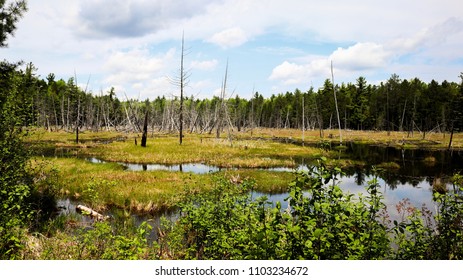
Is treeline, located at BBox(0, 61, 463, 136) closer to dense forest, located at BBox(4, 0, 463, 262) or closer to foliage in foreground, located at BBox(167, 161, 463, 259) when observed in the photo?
dense forest, located at BBox(4, 0, 463, 262)

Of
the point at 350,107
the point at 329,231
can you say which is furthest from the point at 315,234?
the point at 350,107

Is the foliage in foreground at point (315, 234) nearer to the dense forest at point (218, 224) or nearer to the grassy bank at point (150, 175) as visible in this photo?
the dense forest at point (218, 224)

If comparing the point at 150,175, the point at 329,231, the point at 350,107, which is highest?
the point at 350,107

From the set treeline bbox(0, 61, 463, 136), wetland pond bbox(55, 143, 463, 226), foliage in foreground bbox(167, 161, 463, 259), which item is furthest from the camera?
treeline bbox(0, 61, 463, 136)

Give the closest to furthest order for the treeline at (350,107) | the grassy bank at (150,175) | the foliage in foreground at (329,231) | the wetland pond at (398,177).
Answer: the foliage in foreground at (329,231) → the grassy bank at (150,175) → the wetland pond at (398,177) → the treeline at (350,107)

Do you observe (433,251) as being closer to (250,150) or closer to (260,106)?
(250,150)

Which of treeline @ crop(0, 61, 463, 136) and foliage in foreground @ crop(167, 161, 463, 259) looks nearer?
foliage in foreground @ crop(167, 161, 463, 259)

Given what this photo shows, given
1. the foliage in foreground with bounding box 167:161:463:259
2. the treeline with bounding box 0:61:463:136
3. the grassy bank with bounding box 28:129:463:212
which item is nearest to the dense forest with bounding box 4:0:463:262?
the foliage in foreground with bounding box 167:161:463:259

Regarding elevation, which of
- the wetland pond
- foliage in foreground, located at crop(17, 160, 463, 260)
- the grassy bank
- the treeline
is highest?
the treeline

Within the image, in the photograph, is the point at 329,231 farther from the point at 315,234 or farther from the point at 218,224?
the point at 218,224

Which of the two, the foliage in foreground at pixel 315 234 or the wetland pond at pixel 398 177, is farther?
the wetland pond at pixel 398 177

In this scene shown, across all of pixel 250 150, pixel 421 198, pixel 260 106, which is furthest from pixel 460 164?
pixel 260 106

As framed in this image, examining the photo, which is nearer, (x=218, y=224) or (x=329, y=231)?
(x=329, y=231)

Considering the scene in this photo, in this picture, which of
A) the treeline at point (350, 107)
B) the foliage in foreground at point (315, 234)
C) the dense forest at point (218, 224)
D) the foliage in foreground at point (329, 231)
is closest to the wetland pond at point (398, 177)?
the dense forest at point (218, 224)
